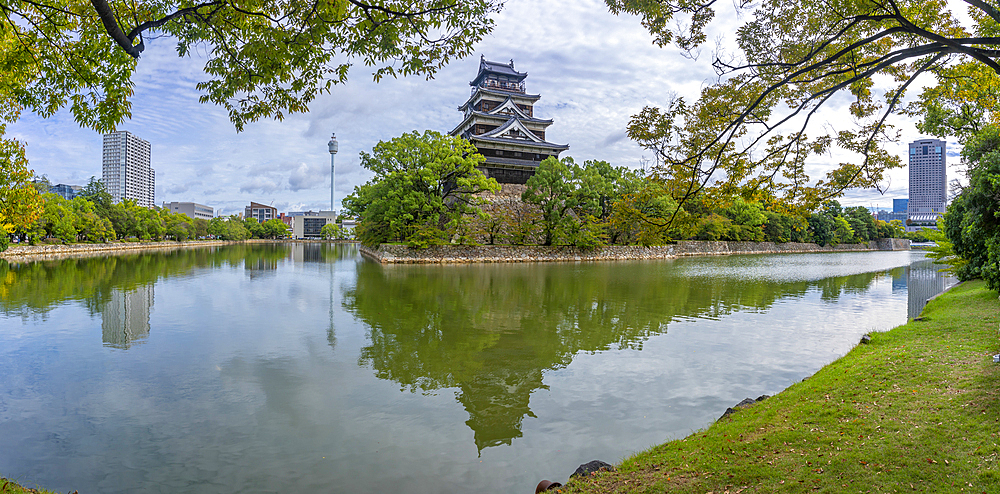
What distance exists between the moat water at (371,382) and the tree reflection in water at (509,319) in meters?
0.05

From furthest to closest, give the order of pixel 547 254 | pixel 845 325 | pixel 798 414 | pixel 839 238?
1. pixel 839 238
2. pixel 547 254
3. pixel 845 325
4. pixel 798 414

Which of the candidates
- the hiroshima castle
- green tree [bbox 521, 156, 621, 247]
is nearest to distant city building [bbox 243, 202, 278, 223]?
the hiroshima castle

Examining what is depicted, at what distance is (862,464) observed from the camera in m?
3.01

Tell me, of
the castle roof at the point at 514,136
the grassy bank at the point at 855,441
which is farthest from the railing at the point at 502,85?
the grassy bank at the point at 855,441

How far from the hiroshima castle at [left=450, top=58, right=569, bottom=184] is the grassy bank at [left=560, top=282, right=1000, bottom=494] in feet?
105

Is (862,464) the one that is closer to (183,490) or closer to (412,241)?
(183,490)

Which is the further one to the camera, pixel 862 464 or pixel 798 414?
pixel 798 414

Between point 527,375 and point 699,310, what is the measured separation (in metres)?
6.85

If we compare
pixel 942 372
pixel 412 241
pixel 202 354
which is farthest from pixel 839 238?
pixel 202 354

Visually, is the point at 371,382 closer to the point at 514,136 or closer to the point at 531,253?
the point at 531,253

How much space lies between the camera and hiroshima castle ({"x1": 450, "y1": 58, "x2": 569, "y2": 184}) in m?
36.0

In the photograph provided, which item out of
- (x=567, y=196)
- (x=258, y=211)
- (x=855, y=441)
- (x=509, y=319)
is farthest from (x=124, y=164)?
(x=855, y=441)

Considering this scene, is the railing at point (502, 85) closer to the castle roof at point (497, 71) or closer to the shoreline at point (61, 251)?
the castle roof at point (497, 71)

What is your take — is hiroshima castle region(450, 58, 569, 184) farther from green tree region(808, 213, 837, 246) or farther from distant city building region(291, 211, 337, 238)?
distant city building region(291, 211, 337, 238)
